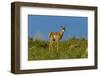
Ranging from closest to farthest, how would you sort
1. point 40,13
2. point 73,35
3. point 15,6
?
point 15,6 < point 40,13 < point 73,35

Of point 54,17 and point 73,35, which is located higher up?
point 54,17

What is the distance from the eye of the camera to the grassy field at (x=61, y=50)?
1.72 m

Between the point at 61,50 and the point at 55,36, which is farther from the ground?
the point at 55,36

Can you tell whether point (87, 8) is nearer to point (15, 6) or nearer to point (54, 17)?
point (54, 17)

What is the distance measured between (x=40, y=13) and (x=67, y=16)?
219 millimetres

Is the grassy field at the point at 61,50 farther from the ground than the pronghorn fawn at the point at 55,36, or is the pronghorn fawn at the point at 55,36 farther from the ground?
the pronghorn fawn at the point at 55,36

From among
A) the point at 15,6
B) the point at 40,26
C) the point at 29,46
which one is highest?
the point at 15,6

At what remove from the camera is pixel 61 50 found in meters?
1.80

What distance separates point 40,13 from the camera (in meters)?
1.72

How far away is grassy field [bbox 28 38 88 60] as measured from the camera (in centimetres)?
172

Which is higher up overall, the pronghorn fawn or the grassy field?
the pronghorn fawn

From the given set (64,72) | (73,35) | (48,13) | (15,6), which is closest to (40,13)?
(48,13)

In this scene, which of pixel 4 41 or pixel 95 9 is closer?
pixel 4 41

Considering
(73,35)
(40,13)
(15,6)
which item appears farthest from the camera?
(73,35)
